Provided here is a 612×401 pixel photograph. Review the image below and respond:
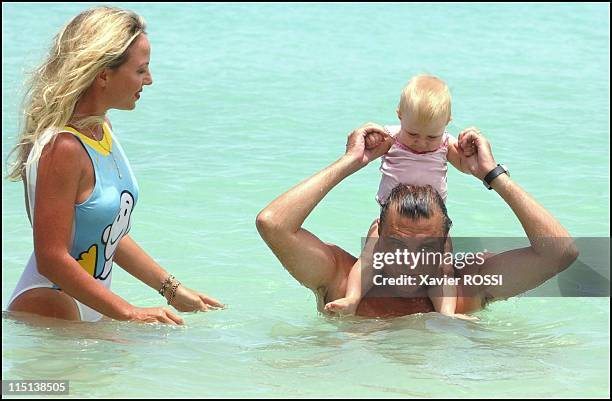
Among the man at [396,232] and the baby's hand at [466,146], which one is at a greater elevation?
the baby's hand at [466,146]

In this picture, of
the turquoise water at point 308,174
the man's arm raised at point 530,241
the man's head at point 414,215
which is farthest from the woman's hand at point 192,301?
the man's arm raised at point 530,241

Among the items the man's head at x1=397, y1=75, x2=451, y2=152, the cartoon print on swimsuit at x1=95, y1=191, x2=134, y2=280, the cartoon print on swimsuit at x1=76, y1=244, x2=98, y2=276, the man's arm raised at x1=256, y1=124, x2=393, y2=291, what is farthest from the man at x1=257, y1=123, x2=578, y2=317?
the cartoon print on swimsuit at x1=76, y1=244, x2=98, y2=276

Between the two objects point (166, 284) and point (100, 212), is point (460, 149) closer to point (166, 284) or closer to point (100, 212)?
point (166, 284)

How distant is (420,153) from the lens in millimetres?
5145

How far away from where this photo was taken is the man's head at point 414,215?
498 cm

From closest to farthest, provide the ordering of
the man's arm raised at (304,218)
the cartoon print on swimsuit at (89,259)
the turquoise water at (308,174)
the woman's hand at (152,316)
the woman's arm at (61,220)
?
the woman's arm at (61,220), the woman's hand at (152,316), the cartoon print on swimsuit at (89,259), the turquoise water at (308,174), the man's arm raised at (304,218)

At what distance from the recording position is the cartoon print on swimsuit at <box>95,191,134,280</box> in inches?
176

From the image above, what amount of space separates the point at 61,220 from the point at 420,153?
1684 millimetres

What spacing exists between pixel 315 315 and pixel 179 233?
2.09 meters

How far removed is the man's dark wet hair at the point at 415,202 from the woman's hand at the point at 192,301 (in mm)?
799

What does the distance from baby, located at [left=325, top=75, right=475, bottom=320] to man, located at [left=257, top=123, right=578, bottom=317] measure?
0.06 m

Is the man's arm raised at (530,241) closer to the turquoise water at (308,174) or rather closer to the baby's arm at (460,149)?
the baby's arm at (460,149)

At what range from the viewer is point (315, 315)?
5703 mm

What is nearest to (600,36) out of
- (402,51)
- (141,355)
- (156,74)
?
(402,51)
